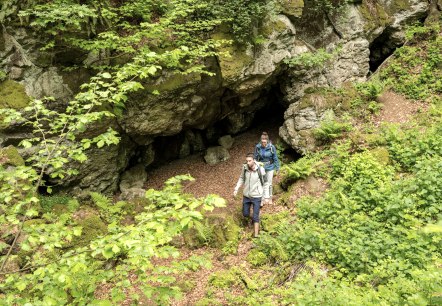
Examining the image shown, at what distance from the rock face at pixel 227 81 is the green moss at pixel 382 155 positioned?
9.08 ft

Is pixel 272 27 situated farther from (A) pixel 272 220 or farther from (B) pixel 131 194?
(B) pixel 131 194

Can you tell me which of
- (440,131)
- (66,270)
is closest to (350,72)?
(440,131)

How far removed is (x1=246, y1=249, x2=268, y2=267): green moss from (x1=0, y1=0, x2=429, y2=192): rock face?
18.5 feet

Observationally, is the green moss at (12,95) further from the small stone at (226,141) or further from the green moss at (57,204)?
the small stone at (226,141)

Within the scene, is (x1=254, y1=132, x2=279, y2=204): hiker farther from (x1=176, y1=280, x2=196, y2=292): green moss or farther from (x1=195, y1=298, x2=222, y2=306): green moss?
(x1=195, y1=298, x2=222, y2=306): green moss

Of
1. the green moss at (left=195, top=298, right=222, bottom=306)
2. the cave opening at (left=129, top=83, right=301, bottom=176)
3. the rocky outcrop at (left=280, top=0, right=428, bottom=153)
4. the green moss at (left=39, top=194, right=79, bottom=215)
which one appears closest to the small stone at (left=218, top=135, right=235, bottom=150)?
the cave opening at (left=129, top=83, right=301, bottom=176)

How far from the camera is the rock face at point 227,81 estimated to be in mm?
9234

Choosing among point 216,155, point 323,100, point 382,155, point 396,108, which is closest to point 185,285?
point 382,155

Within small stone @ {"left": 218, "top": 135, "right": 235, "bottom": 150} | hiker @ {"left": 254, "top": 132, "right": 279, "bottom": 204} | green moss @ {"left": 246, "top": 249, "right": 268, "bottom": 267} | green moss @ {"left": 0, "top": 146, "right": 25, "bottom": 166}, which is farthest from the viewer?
small stone @ {"left": 218, "top": 135, "right": 235, "bottom": 150}

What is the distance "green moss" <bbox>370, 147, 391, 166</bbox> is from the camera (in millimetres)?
9096

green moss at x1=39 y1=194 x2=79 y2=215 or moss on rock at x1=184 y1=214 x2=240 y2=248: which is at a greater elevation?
green moss at x1=39 y1=194 x2=79 y2=215

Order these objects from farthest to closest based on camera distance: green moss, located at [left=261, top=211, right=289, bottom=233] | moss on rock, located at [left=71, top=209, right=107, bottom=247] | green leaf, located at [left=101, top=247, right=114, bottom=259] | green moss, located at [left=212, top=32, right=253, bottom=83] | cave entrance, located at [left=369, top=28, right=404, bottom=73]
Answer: cave entrance, located at [left=369, top=28, right=404, bottom=73], green moss, located at [left=212, top=32, right=253, bottom=83], moss on rock, located at [left=71, top=209, right=107, bottom=247], green moss, located at [left=261, top=211, right=289, bottom=233], green leaf, located at [left=101, top=247, right=114, bottom=259]

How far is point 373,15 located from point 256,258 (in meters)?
12.9

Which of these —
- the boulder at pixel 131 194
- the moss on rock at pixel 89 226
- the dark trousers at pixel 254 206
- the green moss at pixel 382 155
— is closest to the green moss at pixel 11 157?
the moss on rock at pixel 89 226
